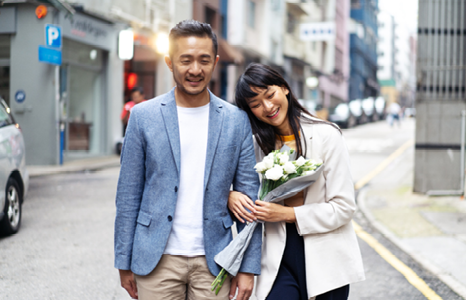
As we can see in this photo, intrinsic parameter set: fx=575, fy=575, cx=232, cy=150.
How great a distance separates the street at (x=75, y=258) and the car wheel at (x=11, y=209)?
0.12 meters

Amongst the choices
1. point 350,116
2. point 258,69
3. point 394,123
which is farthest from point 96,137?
point 394,123

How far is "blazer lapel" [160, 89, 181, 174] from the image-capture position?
2.48 m

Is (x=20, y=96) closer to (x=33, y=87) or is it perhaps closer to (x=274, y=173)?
(x=33, y=87)

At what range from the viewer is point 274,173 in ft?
8.12

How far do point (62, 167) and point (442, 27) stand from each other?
402 inches

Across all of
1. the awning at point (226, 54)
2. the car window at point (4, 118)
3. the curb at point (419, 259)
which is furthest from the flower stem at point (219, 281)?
the awning at point (226, 54)

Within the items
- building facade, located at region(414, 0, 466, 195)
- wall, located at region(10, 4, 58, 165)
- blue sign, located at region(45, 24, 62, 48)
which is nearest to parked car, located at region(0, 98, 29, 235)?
building facade, located at region(414, 0, 466, 195)

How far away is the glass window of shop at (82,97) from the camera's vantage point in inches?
697

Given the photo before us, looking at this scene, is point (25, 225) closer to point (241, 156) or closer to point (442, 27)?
point (241, 156)

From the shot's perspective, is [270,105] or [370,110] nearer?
[270,105]

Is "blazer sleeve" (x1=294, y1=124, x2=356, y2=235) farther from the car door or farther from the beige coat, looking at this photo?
the car door

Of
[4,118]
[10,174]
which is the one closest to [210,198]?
[10,174]

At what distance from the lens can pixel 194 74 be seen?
97.0 inches

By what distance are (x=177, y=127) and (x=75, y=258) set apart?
3.92m
